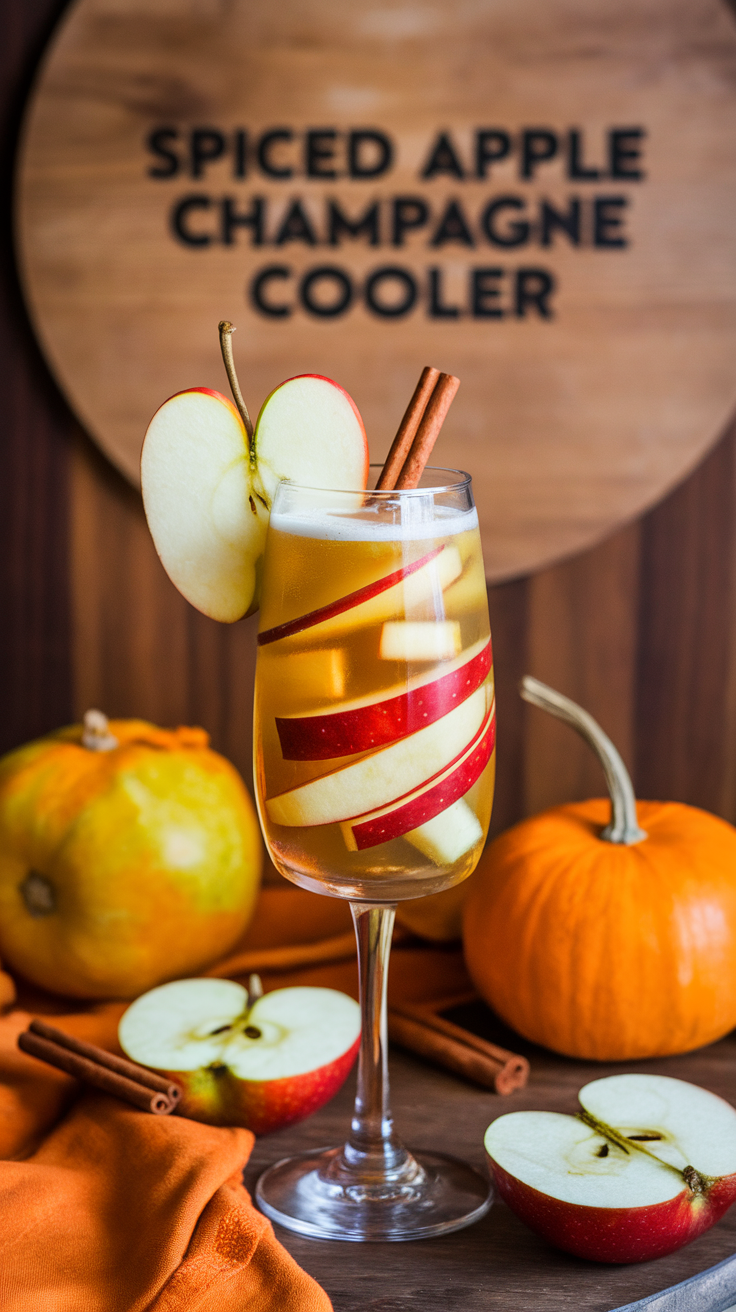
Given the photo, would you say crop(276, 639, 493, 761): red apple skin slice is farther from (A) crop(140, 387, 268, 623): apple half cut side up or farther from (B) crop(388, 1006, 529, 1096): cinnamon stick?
(B) crop(388, 1006, 529, 1096): cinnamon stick

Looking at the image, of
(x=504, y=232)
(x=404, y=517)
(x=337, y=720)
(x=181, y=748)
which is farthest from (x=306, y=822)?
(x=504, y=232)

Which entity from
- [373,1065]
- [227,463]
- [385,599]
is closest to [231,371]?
[227,463]

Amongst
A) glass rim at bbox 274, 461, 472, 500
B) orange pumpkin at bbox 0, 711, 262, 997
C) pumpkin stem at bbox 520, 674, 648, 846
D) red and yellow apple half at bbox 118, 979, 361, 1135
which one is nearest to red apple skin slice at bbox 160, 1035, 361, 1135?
red and yellow apple half at bbox 118, 979, 361, 1135

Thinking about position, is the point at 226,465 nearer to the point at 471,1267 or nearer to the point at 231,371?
the point at 231,371

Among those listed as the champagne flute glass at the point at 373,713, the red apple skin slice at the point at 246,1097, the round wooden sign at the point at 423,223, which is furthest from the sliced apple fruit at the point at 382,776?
the round wooden sign at the point at 423,223

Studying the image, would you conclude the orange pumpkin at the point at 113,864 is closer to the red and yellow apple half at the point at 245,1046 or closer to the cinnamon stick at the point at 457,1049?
the red and yellow apple half at the point at 245,1046
